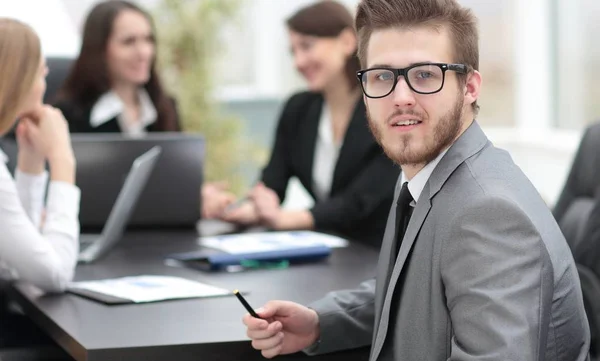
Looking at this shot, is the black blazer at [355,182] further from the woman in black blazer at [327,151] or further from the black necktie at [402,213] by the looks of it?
the black necktie at [402,213]

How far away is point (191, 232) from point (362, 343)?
1209 millimetres

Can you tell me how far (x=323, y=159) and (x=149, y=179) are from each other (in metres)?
0.69

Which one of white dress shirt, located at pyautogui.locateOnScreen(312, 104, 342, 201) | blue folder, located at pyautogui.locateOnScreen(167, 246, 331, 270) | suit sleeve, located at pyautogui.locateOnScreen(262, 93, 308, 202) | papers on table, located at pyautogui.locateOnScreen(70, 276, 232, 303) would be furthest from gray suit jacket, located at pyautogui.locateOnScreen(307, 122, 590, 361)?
suit sleeve, located at pyautogui.locateOnScreen(262, 93, 308, 202)

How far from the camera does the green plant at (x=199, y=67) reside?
17.2 feet

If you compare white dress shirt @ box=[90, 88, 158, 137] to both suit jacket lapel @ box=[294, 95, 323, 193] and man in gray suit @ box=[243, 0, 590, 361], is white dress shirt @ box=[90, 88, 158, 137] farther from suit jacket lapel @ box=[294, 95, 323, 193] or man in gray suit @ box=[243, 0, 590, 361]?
man in gray suit @ box=[243, 0, 590, 361]

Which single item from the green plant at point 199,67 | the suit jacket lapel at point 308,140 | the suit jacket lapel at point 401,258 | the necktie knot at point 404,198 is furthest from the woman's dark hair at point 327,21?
the green plant at point 199,67

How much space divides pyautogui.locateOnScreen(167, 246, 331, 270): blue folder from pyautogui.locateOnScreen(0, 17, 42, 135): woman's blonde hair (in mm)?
519

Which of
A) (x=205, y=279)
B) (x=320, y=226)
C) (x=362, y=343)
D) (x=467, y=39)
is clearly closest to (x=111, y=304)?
(x=205, y=279)

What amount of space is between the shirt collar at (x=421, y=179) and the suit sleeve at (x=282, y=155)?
178 cm

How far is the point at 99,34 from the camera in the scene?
133 inches

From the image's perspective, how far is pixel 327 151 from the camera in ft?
10.00

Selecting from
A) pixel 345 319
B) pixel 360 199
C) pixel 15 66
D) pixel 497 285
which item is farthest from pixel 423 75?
pixel 360 199

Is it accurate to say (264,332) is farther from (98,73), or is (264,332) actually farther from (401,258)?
(98,73)

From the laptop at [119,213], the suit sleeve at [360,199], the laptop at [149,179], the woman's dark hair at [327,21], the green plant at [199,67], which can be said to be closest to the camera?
the laptop at [119,213]
